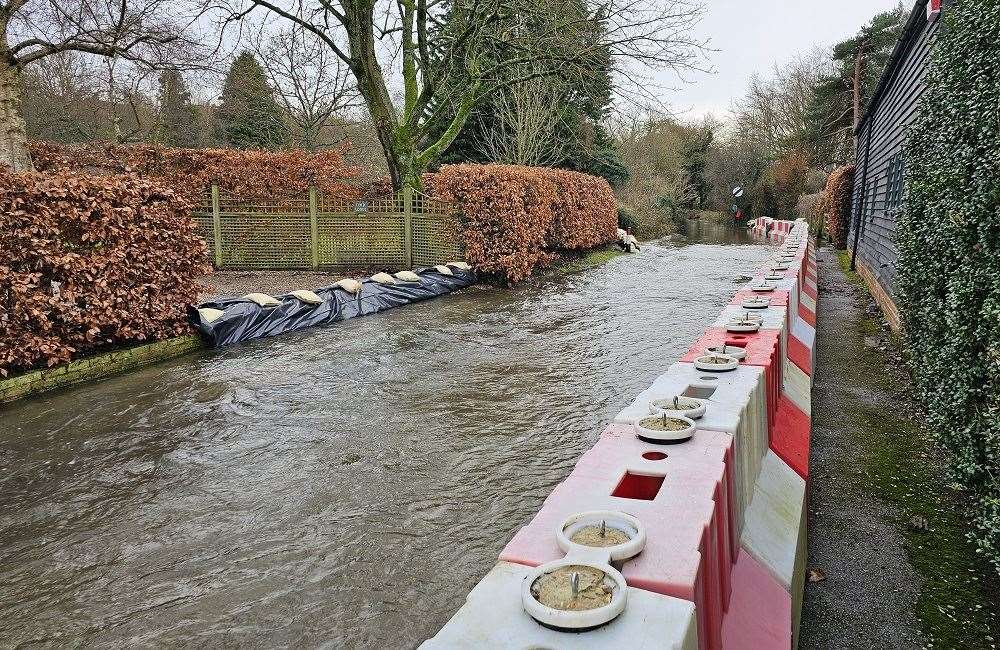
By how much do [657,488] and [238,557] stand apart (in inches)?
82.8

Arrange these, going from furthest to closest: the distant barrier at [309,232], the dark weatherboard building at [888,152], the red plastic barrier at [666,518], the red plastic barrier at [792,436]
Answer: the distant barrier at [309,232]
the dark weatherboard building at [888,152]
the red plastic barrier at [792,436]
the red plastic barrier at [666,518]

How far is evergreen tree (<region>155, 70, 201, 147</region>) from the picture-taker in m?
24.5

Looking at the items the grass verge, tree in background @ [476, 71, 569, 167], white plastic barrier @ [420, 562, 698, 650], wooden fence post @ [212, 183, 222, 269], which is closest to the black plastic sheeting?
wooden fence post @ [212, 183, 222, 269]

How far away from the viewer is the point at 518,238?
13414mm

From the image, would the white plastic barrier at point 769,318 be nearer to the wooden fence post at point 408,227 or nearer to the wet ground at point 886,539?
the wet ground at point 886,539

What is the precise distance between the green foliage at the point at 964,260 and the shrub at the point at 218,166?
12.4m

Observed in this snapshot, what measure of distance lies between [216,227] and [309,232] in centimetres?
203

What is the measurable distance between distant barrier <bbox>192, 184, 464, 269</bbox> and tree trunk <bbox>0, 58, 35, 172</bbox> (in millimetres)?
3279

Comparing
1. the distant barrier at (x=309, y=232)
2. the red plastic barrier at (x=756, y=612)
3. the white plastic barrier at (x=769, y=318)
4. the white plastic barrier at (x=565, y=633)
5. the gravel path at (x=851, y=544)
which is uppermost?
the distant barrier at (x=309, y=232)

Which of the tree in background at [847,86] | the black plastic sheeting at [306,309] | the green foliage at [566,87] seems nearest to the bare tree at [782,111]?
the tree in background at [847,86]

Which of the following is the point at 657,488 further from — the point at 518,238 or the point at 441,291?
the point at 518,238

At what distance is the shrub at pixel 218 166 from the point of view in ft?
48.2

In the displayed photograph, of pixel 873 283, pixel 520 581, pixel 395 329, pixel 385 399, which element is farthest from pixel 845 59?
pixel 520 581

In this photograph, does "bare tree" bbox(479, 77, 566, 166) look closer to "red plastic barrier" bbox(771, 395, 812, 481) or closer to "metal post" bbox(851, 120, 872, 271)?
"metal post" bbox(851, 120, 872, 271)
